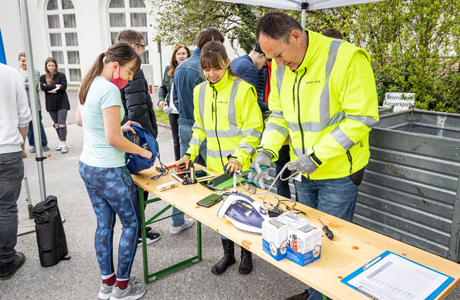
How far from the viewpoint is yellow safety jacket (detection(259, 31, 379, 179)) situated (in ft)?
5.75

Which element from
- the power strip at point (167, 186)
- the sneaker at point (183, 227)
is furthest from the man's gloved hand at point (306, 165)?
the sneaker at point (183, 227)

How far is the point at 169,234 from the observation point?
11.7 feet

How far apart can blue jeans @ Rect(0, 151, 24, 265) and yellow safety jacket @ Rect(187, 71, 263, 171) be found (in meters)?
1.46

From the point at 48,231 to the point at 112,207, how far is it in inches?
40.5

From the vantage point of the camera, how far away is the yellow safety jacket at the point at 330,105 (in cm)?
175

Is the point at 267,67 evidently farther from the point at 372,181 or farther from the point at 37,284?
the point at 37,284

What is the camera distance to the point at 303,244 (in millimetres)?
1404

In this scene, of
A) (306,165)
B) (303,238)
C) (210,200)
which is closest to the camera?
(303,238)

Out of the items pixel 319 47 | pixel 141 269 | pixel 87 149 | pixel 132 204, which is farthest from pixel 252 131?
pixel 141 269

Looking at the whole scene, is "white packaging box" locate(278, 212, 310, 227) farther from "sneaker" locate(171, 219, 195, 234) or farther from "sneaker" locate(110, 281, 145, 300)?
"sneaker" locate(171, 219, 195, 234)

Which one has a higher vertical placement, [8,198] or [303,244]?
[303,244]

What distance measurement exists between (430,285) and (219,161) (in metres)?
1.66

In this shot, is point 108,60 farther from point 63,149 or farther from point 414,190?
point 63,149

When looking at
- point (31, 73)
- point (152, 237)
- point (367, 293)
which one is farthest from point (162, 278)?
point (31, 73)
